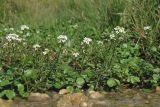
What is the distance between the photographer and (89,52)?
5566 mm

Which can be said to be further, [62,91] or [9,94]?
[62,91]

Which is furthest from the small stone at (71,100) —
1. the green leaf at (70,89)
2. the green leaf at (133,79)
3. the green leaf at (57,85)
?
the green leaf at (133,79)

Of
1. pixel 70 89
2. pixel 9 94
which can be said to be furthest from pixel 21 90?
pixel 70 89

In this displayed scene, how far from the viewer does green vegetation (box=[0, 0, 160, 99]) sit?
16.4ft

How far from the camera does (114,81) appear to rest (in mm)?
5012

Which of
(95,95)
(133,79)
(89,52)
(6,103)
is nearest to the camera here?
(6,103)

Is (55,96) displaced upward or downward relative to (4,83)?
downward

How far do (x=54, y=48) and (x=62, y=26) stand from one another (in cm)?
165

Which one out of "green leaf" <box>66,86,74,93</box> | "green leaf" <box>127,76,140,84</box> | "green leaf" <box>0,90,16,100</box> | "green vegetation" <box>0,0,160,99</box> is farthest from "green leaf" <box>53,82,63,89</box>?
"green leaf" <box>127,76,140,84</box>

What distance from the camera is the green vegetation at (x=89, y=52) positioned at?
5.00 m

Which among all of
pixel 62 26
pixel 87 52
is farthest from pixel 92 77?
pixel 62 26

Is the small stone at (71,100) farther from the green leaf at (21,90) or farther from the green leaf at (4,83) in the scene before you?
the green leaf at (4,83)

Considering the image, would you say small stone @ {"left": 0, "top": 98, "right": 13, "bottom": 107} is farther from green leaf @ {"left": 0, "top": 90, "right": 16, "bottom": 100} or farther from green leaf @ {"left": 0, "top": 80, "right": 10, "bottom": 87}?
green leaf @ {"left": 0, "top": 80, "right": 10, "bottom": 87}

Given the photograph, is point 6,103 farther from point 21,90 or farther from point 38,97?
point 38,97
